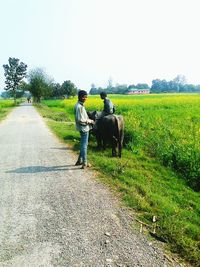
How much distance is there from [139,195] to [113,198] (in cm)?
58

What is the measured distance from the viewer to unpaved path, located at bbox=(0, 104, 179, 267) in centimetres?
409

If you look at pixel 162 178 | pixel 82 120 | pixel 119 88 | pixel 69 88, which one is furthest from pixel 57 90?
pixel 162 178

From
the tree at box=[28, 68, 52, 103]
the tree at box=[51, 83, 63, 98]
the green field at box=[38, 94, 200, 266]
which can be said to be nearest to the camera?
the green field at box=[38, 94, 200, 266]

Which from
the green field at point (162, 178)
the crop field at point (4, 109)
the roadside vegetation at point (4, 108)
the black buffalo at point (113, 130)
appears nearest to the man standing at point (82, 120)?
the green field at point (162, 178)

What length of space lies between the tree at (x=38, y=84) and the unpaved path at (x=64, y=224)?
64766 mm

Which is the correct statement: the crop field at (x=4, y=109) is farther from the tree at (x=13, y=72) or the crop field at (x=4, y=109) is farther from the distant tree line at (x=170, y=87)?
the distant tree line at (x=170, y=87)

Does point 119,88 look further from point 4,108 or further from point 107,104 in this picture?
point 107,104

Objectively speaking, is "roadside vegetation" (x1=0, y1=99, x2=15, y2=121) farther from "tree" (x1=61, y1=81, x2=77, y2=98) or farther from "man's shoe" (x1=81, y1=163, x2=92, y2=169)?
"tree" (x1=61, y1=81, x2=77, y2=98)

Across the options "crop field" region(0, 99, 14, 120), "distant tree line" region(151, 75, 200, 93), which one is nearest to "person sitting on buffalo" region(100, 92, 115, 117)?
"crop field" region(0, 99, 14, 120)

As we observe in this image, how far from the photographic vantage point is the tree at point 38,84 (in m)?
71.7

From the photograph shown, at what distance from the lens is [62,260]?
4.02 metres

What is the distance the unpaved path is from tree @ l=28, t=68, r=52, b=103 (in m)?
64.8

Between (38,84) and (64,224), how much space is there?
227ft

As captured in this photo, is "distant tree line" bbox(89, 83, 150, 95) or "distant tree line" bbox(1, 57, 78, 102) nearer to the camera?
"distant tree line" bbox(1, 57, 78, 102)
